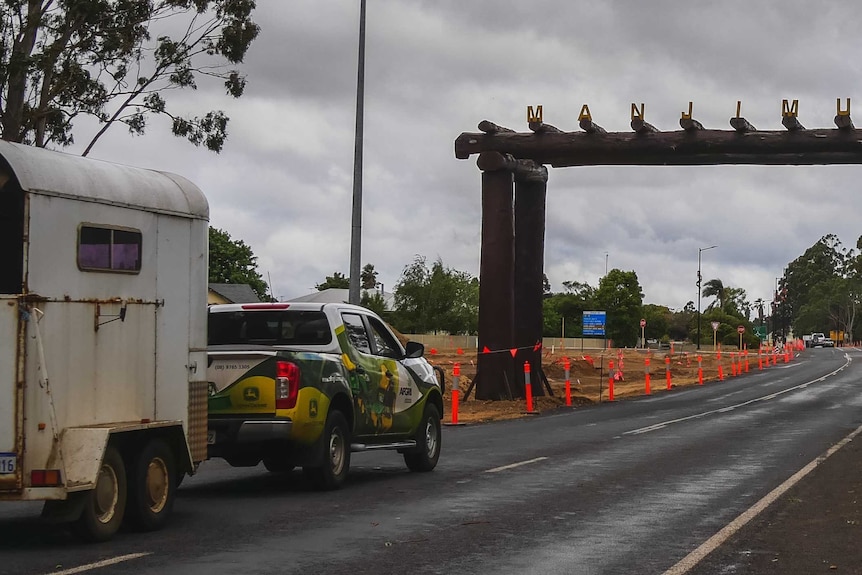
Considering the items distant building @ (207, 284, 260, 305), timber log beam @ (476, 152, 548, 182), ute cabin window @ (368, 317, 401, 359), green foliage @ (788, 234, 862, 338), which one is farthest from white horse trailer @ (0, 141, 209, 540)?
green foliage @ (788, 234, 862, 338)

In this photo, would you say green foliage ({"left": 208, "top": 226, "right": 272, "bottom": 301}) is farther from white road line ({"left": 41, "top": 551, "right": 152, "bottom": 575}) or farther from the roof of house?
white road line ({"left": 41, "top": 551, "right": 152, "bottom": 575})

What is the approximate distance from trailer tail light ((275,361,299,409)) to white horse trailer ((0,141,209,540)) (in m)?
1.24

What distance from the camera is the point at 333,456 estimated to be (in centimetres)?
1345

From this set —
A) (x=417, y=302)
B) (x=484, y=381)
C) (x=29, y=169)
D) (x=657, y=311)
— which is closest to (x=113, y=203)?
(x=29, y=169)

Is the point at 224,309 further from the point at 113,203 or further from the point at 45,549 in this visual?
the point at 45,549

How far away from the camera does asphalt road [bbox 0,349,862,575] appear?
9180 mm

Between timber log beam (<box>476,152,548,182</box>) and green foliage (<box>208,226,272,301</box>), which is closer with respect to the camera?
timber log beam (<box>476,152,548,182</box>)

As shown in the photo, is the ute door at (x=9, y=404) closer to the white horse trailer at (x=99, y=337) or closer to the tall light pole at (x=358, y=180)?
the white horse trailer at (x=99, y=337)

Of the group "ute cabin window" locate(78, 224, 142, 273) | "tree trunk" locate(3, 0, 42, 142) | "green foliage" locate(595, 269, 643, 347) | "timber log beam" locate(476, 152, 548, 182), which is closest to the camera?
"ute cabin window" locate(78, 224, 142, 273)

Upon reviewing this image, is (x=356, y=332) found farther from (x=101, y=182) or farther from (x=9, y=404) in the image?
(x=9, y=404)

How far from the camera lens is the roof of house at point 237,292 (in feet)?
278

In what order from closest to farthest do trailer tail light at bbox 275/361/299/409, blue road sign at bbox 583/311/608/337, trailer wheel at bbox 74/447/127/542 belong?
trailer wheel at bbox 74/447/127/542
trailer tail light at bbox 275/361/299/409
blue road sign at bbox 583/311/608/337

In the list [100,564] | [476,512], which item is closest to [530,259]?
[476,512]

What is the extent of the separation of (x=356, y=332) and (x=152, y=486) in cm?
415
